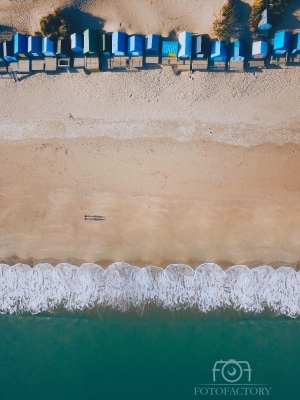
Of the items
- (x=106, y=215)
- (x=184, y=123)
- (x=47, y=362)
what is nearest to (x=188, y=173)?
(x=184, y=123)

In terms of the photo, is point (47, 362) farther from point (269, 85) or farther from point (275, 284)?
point (269, 85)

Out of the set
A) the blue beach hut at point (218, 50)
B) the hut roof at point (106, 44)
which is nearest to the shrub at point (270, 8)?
the blue beach hut at point (218, 50)

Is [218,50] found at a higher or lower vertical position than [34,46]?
lower

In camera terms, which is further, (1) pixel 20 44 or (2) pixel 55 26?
(2) pixel 55 26

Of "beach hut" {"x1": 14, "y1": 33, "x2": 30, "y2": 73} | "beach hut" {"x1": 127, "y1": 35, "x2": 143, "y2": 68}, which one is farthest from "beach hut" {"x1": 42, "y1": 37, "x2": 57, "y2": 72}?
"beach hut" {"x1": 127, "y1": 35, "x2": 143, "y2": 68}

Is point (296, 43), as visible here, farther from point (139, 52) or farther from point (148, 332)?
point (148, 332)

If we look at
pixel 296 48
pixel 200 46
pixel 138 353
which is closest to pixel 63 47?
pixel 200 46

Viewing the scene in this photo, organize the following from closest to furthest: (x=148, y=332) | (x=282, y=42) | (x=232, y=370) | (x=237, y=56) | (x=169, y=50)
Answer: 1. (x=282, y=42)
2. (x=237, y=56)
3. (x=169, y=50)
4. (x=232, y=370)
5. (x=148, y=332)

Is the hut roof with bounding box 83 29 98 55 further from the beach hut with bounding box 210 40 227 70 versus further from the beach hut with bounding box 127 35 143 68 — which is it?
the beach hut with bounding box 210 40 227 70
